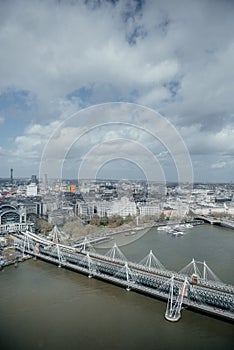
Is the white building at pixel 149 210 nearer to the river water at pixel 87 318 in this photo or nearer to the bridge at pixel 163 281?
the bridge at pixel 163 281

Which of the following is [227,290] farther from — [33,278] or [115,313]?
[33,278]

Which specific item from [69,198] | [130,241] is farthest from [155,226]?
[69,198]

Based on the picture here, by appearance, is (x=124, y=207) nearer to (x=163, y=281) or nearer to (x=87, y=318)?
(x=163, y=281)

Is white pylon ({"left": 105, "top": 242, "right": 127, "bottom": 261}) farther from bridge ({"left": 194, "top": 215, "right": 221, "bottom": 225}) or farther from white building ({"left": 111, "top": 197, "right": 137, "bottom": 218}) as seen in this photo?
bridge ({"left": 194, "top": 215, "right": 221, "bottom": 225})

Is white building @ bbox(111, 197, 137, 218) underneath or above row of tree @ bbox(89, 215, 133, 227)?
above

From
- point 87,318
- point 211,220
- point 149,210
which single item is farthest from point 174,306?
point 149,210

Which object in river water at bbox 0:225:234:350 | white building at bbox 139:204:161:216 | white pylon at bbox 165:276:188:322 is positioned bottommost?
river water at bbox 0:225:234:350

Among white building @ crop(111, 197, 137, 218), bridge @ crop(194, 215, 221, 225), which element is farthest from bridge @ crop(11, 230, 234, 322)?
bridge @ crop(194, 215, 221, 225)
